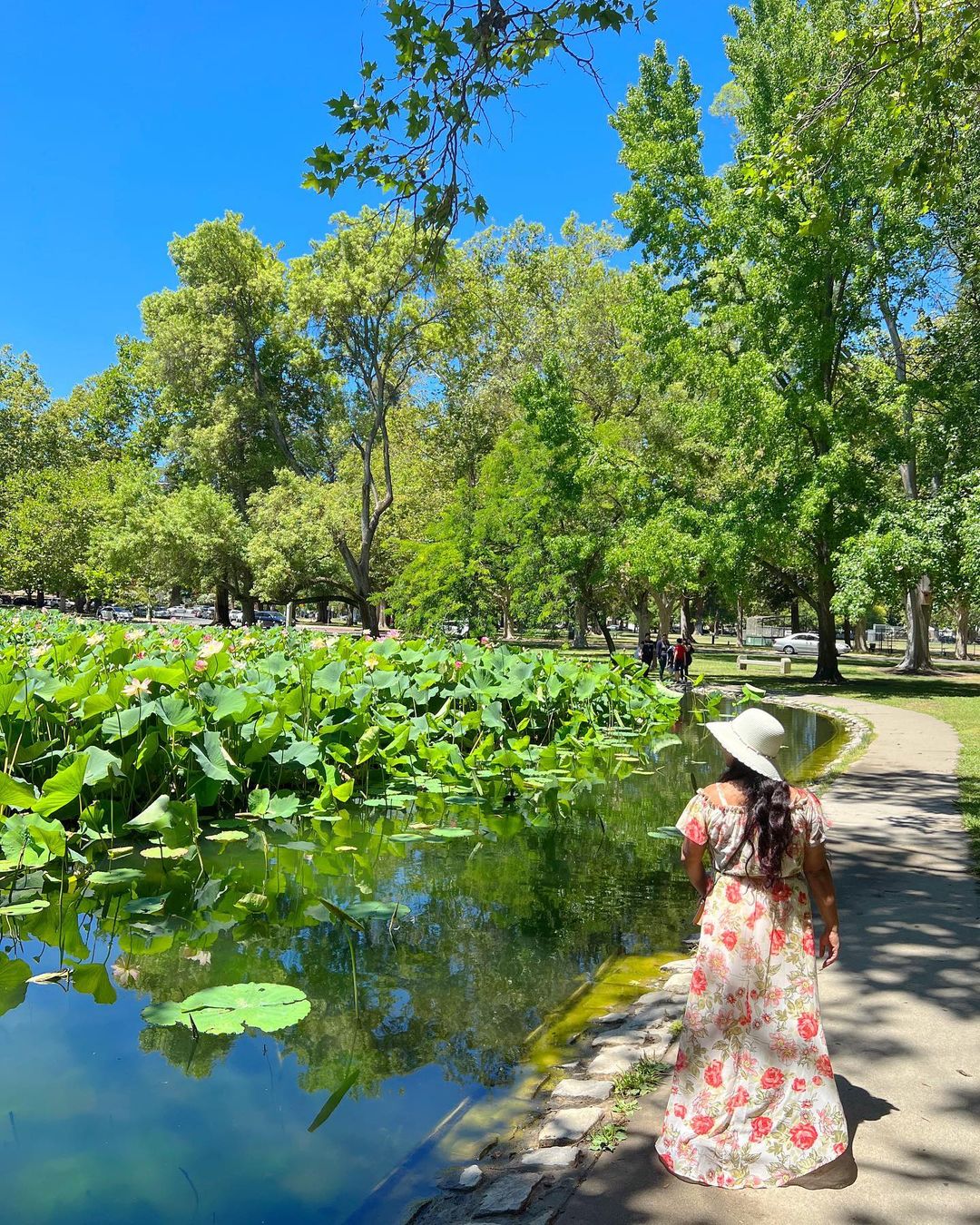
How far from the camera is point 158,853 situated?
6672 mm

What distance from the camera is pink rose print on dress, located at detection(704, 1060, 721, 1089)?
9.64 feet

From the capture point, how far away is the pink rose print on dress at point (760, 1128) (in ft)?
9.43

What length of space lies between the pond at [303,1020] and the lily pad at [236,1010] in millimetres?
251

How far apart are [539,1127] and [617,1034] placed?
0.87m

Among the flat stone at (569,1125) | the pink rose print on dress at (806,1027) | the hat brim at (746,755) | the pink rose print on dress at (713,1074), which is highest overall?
the hat brim at (746,755)

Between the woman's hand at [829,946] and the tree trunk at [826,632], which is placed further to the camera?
the tree trunk at [826,632]

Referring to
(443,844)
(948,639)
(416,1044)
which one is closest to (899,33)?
(443,844)

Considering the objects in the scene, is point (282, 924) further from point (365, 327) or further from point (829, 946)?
point (365, 327)

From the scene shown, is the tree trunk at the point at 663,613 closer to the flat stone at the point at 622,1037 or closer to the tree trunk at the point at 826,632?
Answer: the tree trunk at the point at 826,632

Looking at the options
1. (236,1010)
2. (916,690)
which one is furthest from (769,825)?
(916,690)

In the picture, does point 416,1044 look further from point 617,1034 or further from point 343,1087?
point 617,1034

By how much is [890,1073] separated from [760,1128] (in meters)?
0.98

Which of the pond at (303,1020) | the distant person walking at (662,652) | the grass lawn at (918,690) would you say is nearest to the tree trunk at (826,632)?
the grass lawn at (918,690)

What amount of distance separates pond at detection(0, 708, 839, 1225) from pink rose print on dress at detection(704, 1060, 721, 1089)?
3.13 ft
